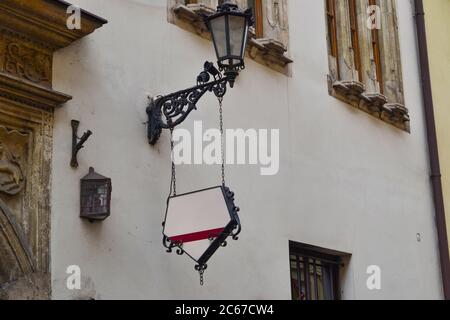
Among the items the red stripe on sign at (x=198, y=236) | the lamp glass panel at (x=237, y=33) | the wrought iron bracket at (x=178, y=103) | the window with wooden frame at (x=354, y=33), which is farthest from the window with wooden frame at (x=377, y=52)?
the red stripe on sign at (x=198, y=236)

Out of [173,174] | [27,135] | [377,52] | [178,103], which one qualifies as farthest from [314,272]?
[27,135]

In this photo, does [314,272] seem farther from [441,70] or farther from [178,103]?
[441,70]

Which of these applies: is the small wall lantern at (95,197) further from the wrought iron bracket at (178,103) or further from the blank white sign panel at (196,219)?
the wrought iron bracket at (178,103)

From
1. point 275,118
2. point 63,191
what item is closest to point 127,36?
point 63,191

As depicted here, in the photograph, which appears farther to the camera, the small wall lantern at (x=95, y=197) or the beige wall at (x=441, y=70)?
the beige wall at (x=441, y=70)

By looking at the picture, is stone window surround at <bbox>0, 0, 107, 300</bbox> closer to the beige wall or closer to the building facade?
the building facade

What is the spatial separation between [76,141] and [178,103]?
947mm

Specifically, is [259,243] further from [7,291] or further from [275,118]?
[7,291]

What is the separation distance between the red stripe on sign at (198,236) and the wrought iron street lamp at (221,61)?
0.89 m

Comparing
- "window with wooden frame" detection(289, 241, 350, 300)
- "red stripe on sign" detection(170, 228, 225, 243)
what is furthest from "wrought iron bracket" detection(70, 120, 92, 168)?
"window with wooden frame" detection(289, 241, 350, 300)

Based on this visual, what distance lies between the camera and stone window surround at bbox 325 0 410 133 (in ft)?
36.2

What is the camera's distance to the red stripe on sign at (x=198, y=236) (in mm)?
7270

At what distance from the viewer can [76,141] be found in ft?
23.6

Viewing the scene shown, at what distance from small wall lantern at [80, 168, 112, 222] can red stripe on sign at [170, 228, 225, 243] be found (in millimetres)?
633
